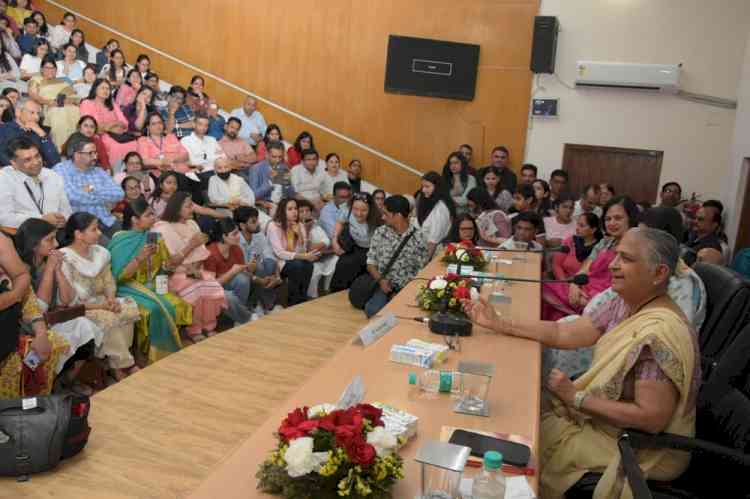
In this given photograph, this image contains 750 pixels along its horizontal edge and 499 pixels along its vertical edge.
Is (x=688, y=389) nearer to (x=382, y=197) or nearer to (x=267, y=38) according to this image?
(x=382, y=197)

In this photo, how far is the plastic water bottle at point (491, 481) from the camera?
145 cm

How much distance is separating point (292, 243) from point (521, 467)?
175 inches

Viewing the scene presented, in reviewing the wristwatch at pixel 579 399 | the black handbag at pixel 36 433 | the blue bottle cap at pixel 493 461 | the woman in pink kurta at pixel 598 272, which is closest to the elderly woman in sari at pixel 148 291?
the black handbag at pixel 36 433

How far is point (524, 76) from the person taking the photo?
8.23 metres

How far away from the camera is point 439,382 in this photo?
212 cm

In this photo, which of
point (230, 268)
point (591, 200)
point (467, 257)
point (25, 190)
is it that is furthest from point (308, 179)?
point (467, 257)

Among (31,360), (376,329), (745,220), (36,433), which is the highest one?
(745,220)

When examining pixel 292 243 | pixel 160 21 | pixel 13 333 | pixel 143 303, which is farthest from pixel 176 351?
pixel 160 21

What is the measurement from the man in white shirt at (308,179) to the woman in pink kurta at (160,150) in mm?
1203

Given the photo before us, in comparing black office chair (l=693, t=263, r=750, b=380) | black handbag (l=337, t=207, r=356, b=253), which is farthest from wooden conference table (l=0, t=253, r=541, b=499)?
black handbag (l=337, t=207, r=356, b=253)

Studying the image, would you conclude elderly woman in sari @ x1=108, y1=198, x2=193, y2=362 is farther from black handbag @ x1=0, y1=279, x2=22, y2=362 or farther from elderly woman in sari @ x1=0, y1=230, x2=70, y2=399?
black handbag @ x1=0, y1=279, x2=22, y2=362

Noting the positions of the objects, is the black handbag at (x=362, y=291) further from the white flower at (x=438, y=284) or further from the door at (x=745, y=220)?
the door at (x=745, y=220)

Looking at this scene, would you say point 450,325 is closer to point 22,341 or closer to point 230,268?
point 22,341

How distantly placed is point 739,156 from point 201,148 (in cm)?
565
